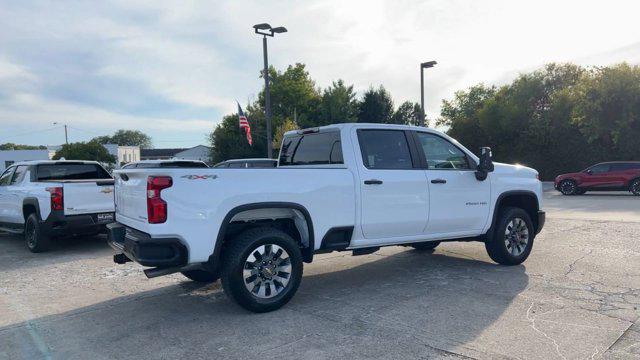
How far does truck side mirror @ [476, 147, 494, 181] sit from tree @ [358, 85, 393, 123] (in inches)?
1662

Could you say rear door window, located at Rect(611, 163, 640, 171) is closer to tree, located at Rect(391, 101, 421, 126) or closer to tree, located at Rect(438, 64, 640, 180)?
tree, located at Rect(438, 64, 640, 180)

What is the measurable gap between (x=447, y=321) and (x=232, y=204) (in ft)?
7.62

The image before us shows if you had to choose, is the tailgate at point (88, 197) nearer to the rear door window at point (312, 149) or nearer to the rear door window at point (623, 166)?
the rear door window at point (312, 149)

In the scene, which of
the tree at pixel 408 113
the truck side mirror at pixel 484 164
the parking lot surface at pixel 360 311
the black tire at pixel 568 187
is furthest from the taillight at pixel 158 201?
the tree at pixel 408 113

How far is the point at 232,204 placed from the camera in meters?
4.82

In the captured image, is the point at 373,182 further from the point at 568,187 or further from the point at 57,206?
the point at 568,187

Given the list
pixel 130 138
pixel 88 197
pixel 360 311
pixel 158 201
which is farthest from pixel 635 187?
pixel 130 138

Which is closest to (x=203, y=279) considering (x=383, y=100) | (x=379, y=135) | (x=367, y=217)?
(x=367, y=217)

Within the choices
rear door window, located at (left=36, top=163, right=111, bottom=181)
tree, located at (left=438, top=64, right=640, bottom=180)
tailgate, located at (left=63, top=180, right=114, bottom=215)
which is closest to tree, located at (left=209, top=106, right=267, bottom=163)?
tree, located at (left=438, top=64, right=640, bottom=180)

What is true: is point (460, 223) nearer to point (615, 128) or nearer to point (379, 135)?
point (379, 135)

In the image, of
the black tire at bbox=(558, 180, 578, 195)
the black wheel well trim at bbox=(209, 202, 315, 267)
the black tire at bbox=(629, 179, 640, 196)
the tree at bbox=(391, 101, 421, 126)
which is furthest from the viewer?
the tree at bbox=(391, 101, 421, 126)

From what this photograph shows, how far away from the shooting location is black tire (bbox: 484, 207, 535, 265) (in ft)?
22.3

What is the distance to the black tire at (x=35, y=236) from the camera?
28.5ft

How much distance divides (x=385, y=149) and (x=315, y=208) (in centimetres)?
131
